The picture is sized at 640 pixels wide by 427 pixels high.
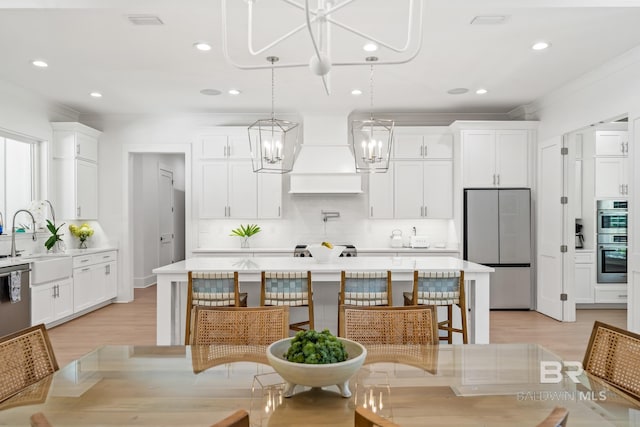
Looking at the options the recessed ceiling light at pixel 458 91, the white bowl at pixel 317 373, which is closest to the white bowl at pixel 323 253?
the white bowl at pixel 317 373

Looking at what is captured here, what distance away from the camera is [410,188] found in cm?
607

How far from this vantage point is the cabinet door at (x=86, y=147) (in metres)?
5.78

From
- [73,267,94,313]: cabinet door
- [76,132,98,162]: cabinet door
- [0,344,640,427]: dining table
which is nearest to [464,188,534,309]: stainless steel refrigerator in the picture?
[0,344,640,427]: dining table

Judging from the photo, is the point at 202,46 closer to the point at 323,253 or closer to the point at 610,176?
the point at 323,253

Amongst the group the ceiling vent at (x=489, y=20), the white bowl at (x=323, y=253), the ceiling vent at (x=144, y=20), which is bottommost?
the white bowl at (x=323, y=253)

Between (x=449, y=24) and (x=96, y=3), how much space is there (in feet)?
8.88

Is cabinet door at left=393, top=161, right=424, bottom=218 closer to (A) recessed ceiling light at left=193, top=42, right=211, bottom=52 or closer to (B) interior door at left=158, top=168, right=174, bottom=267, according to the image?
(A) recessed ceiling light at left=193, top=42, right=211, bottom=52

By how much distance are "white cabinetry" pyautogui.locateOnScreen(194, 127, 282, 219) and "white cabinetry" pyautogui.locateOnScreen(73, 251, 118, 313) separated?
5.66 feet

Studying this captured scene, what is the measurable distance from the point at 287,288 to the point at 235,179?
3256 millimetres

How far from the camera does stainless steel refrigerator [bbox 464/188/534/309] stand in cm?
570

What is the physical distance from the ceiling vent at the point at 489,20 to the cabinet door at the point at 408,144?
271 cm

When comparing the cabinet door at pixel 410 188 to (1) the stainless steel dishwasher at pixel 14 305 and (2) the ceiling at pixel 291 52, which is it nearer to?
(2) the ceiling at pixel 291 52

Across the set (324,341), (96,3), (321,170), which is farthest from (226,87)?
(324,341)

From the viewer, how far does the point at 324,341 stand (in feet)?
4.29
